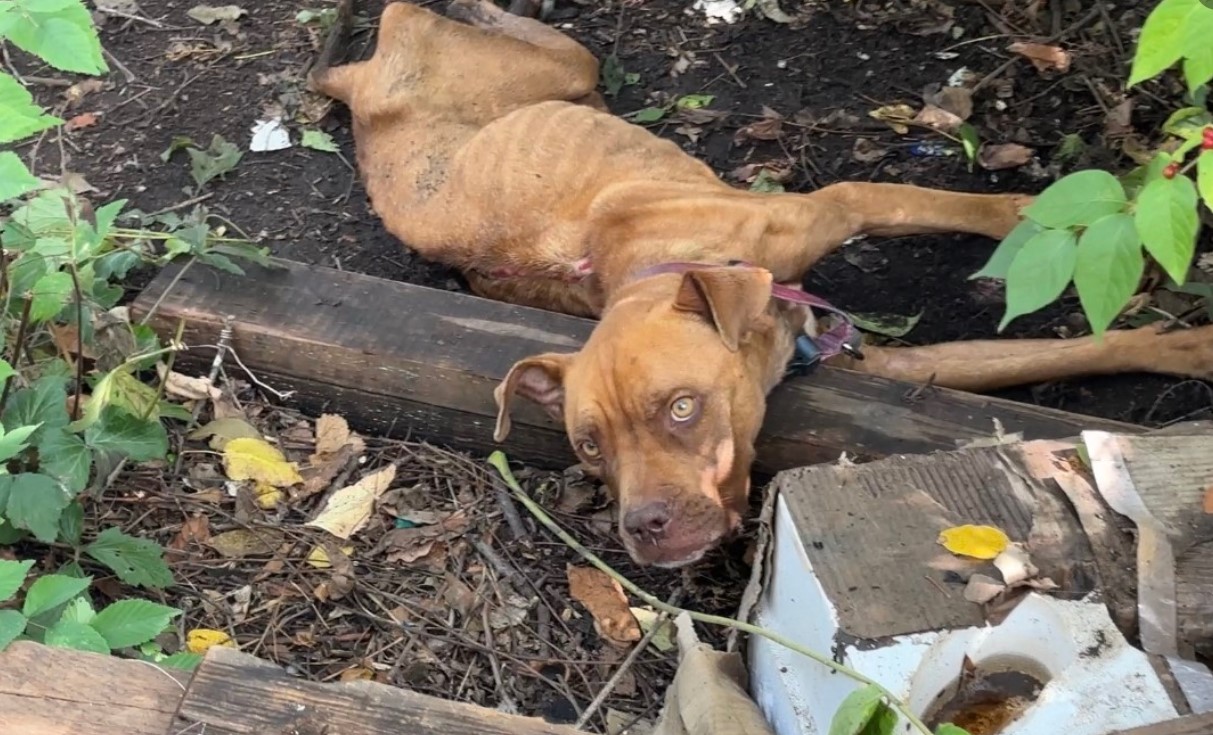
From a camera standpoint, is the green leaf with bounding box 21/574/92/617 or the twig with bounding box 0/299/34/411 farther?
the twig with bounding box 0/299/34/411

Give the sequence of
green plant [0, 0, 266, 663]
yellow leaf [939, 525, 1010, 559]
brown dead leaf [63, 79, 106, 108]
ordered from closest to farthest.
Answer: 1. yellow leaf [939, 525, 1010, 559]
2. green plant [0, 0, 266, 663]
3. brown dead leaf [63, 79, 106, 108]

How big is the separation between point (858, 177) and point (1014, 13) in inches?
44.9

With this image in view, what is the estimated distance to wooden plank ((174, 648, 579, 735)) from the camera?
6.28 feet

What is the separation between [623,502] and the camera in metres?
3.21

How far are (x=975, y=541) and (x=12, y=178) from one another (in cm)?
193

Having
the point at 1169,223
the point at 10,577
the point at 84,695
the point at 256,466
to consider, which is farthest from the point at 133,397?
the point at 1169,223

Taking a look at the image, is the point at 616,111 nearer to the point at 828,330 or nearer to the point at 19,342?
the point at 828,330

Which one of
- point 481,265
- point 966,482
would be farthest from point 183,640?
point 966,482

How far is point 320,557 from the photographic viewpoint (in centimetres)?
362

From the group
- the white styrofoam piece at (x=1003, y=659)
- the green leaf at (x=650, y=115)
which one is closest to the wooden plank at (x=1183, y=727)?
the white styrofoam piece at (x=1003, y=659)

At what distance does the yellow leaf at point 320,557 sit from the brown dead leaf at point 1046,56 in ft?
11.1

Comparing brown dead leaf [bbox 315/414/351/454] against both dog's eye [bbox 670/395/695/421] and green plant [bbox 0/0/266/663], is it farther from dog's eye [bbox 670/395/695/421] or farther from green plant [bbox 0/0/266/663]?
dog's eye [bbox 670/395/695/421]

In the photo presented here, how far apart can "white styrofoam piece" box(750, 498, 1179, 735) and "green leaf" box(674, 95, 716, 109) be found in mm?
3155

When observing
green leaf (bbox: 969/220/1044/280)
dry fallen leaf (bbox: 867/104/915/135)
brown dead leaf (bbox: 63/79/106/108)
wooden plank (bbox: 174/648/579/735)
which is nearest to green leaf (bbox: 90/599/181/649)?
wooden plank (bbox: 174/648/579/735)
